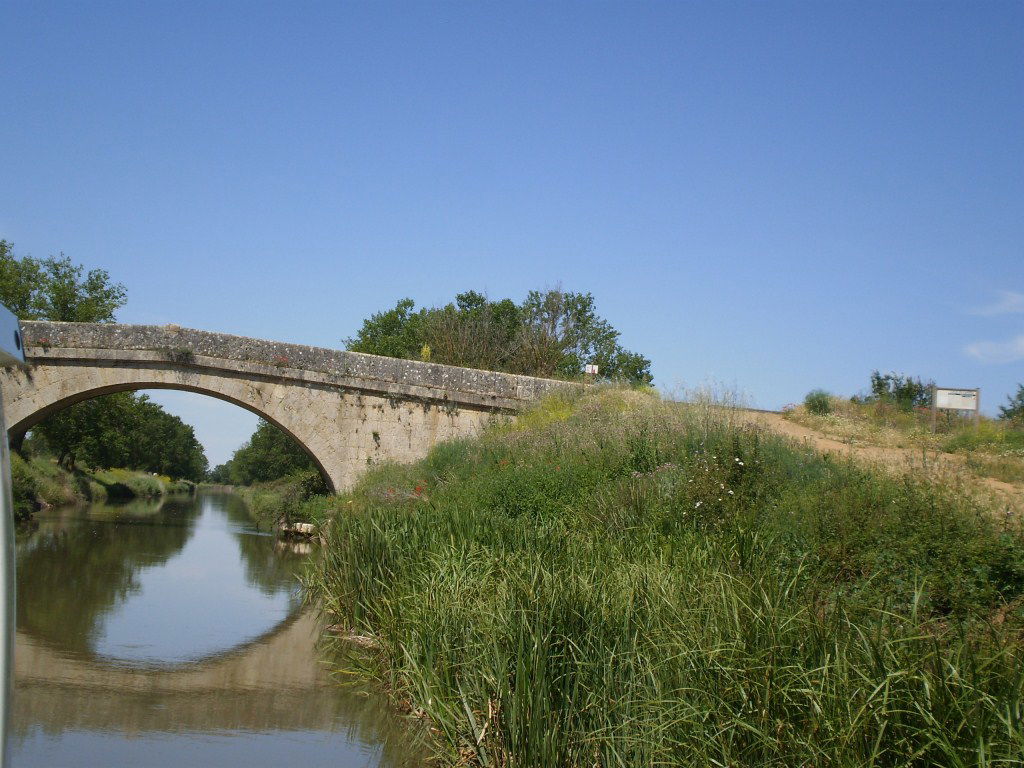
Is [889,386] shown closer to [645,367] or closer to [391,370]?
[391,370]

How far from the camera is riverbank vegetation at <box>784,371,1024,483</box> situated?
1155 centimetres

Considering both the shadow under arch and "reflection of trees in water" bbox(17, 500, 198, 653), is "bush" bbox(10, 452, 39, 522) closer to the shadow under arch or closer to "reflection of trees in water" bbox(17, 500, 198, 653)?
"reflection of trees in water" bbox(17, 500, 198, 653)

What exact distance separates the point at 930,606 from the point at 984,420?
11.4 meters

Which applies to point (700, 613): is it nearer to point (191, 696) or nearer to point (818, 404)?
point (191, 696)

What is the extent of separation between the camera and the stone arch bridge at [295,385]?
16.5 m

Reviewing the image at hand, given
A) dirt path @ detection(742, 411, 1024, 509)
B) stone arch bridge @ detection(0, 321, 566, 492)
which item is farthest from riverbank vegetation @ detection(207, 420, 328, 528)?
dirt path @ detection(742, 411, 1024, 509)

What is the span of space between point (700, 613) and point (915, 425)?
40.5 ft

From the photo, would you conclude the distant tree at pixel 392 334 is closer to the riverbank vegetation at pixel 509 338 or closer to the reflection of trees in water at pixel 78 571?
the riverbank vegetation at pixel 509 338

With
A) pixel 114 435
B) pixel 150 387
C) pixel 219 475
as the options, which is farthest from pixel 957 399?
pixel 219 475

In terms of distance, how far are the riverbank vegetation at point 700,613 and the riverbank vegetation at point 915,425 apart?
302cm

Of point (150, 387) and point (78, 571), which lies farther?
point (150, 387)

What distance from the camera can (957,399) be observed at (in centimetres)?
1475

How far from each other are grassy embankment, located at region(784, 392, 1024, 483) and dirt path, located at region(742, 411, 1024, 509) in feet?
0.59

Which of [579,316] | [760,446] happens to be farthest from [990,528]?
[579,316]
